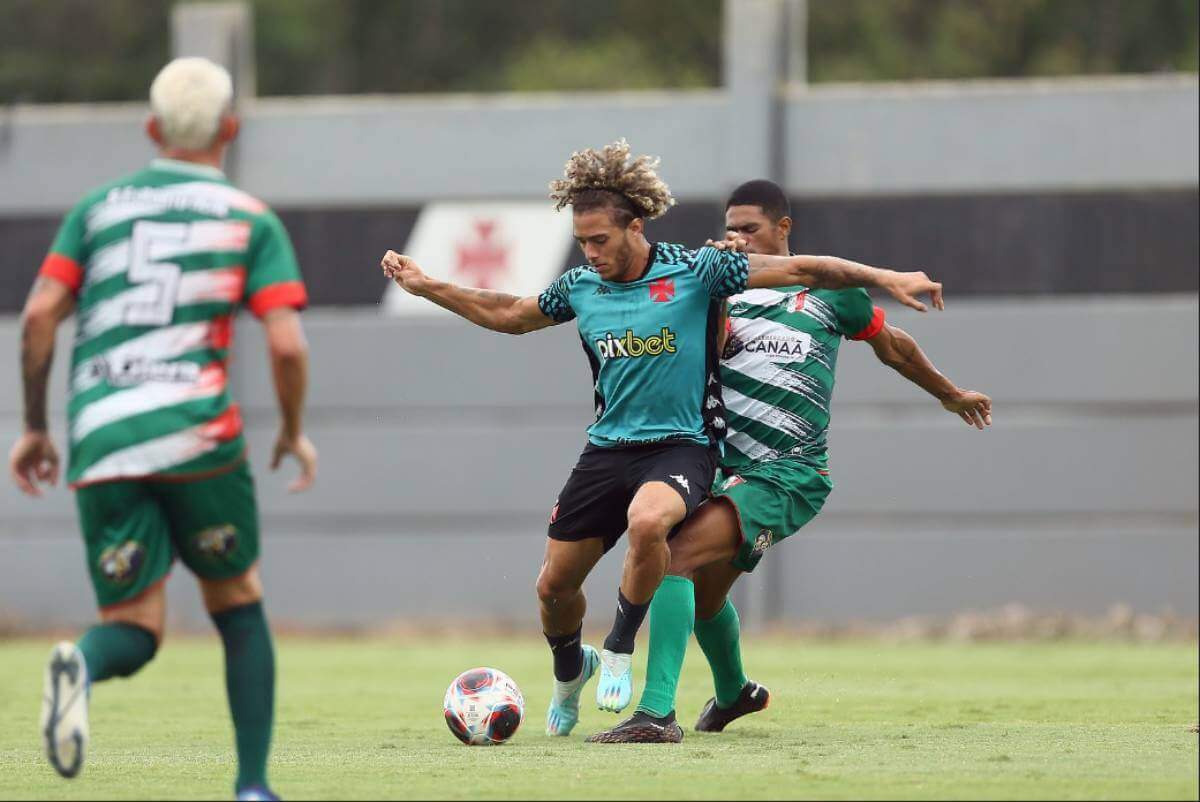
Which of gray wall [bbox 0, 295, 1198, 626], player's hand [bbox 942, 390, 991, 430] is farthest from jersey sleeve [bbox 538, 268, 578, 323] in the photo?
gray wall [bbox 0, 295, 1198, 626]

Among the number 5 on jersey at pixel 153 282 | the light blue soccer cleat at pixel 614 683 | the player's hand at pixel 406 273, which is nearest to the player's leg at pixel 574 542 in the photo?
the light blue soccer cleat at pixel 614 683

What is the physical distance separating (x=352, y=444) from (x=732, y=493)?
31.0ft

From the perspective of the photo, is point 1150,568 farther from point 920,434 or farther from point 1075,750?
point 1075,750

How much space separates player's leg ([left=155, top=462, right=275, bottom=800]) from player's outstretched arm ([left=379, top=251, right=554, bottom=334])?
2321mm

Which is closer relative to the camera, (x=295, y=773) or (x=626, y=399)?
(x=295, y=773)

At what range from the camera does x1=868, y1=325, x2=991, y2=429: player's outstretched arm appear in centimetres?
830

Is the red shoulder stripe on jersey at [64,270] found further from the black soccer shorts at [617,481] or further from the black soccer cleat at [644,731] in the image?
the black soccer cleat at [644,731]

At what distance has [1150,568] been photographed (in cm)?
1594

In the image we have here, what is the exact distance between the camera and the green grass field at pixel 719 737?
6.00m

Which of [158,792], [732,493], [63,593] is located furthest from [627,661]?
[63,593]

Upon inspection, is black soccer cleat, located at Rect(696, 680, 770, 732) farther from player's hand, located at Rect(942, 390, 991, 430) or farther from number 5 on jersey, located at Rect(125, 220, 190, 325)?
number 5 on jersey, located at Rect(125, 220, 190, 325)

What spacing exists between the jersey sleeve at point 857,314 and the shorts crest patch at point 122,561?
362 centimetres

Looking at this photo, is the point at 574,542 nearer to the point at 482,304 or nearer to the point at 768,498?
the point at 768,498

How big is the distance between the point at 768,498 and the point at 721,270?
1.06 metres
